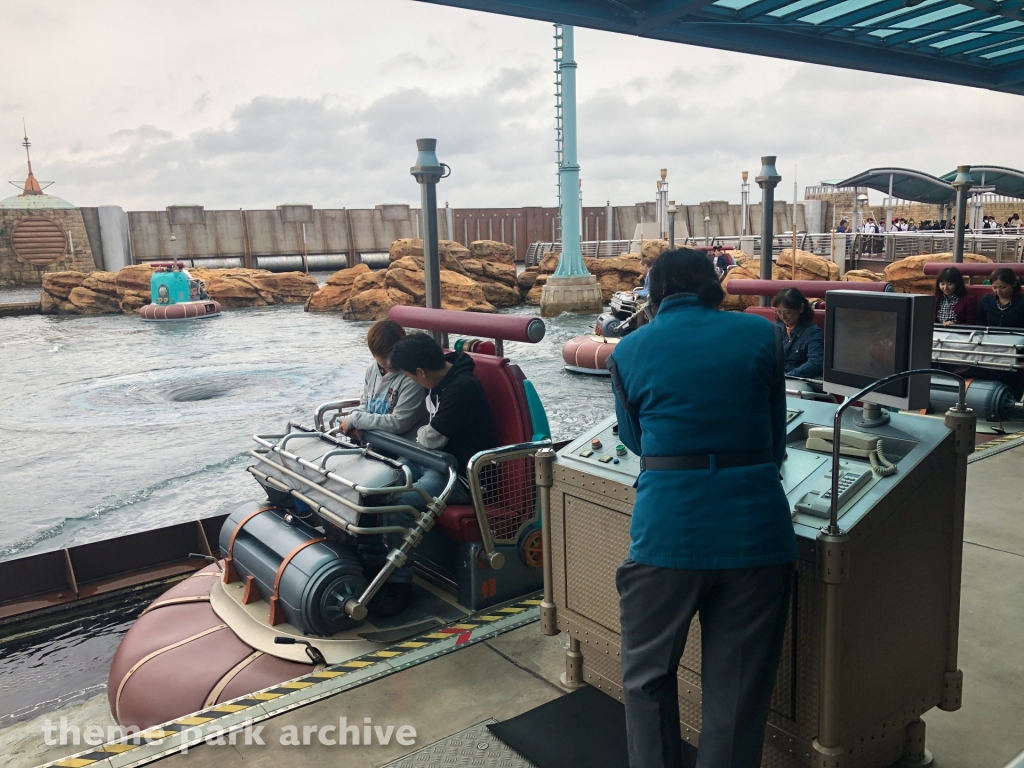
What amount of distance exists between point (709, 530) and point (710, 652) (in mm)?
368

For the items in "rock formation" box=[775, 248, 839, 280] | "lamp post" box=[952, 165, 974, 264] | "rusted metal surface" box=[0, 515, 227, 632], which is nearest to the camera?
"rusted metal surface" box=[0, 515, 227, 632]

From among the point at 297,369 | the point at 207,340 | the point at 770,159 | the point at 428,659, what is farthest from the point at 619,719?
Answer: the point at 207,340

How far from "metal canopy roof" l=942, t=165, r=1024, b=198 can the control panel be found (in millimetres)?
27920

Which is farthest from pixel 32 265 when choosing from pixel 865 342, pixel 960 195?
pixel 865 342

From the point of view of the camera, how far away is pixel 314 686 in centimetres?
351

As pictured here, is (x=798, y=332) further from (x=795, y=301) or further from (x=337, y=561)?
(x=337, y=561)

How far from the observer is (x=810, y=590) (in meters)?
2.35

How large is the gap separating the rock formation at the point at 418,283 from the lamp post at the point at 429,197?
20.7 meters

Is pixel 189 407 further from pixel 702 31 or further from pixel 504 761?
pixel 504 761

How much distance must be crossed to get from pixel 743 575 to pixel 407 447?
2.61 meters

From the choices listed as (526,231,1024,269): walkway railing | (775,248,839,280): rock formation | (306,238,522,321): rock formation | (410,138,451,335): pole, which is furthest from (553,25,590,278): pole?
(410,138,451,335): pole

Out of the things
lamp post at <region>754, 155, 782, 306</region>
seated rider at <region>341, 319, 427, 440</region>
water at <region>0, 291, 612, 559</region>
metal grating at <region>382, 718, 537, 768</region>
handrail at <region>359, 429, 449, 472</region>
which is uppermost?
lamp post at <region>754, 155, 782, 306</region>

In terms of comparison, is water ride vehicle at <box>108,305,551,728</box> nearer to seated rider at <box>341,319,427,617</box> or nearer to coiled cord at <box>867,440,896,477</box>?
seated rider at <box>341,319,427,617</box>

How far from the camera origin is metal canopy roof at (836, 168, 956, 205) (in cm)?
2969
